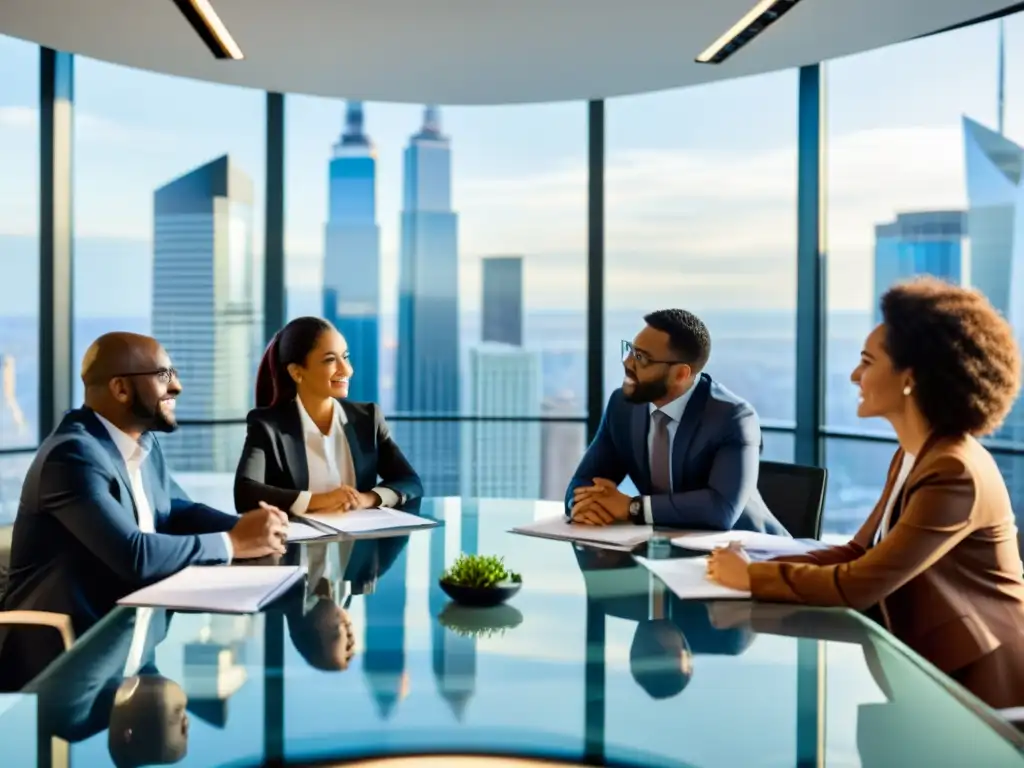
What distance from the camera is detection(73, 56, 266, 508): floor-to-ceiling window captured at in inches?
236

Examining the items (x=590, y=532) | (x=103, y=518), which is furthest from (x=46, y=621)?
(x=590, y=532)

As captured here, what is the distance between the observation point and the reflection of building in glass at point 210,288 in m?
6.23

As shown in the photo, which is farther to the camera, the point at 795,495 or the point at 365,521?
the point at 795,495

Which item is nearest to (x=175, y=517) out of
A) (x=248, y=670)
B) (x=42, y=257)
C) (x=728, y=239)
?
(x=248, y=670)

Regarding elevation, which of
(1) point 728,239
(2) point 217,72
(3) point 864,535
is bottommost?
(3) point 864,535

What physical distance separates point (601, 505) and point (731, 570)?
0.80 m

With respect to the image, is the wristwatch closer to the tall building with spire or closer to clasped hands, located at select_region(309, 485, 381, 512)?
clasped hands, located at select_region(309, 485, 381, 512)

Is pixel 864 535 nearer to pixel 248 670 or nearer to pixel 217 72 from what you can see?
pixel 248 670

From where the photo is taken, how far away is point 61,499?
7.44 feet

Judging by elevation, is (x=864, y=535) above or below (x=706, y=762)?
above

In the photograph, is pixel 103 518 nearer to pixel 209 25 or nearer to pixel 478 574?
pixel 478 574

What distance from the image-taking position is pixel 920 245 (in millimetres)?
5480

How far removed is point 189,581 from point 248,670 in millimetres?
606

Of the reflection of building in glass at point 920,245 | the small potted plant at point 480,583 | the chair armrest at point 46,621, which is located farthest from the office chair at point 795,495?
the reflection of building in glass at point 920,245
